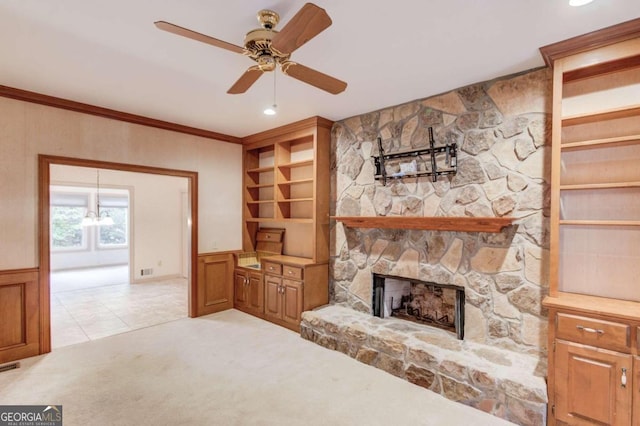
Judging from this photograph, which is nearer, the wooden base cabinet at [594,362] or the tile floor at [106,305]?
the wooden base cabinet at [594,362]

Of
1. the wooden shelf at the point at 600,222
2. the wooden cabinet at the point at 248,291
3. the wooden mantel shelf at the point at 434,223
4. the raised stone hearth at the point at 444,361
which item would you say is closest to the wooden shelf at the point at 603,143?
the wooden shelf at the point at 600,222

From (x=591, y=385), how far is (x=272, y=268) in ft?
11.2

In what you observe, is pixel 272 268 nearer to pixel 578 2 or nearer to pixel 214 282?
pixel 214 282

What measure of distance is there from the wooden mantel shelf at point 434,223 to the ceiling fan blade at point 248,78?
6.33 ft

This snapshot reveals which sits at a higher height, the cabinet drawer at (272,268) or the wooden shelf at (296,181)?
the wooden shelf at (296,181)

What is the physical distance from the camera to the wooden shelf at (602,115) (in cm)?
223

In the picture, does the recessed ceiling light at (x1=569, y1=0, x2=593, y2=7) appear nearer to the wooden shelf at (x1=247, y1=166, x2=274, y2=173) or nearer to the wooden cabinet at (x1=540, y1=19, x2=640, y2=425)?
the wooden cabinet at (x1=540, y1=19, x2=640, y2=425)

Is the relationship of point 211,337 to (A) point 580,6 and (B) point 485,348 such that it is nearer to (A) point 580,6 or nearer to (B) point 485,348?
(B) point 485,348

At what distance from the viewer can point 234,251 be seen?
17.0ft

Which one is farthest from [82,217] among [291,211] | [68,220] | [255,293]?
[291,211]

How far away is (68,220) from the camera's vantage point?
8961 mm

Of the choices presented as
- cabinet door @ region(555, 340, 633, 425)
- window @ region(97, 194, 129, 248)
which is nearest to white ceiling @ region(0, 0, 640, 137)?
cabinet door @ region(555, 340, 633, 425)

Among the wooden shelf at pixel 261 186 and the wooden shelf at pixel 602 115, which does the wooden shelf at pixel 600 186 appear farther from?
the wooden shelf at pixel 261 186

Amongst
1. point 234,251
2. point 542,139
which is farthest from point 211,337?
point 542,139
